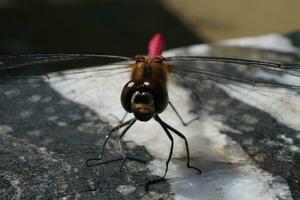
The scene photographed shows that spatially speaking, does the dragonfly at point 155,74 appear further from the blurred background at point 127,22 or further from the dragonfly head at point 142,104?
the blurred background at point 127,22

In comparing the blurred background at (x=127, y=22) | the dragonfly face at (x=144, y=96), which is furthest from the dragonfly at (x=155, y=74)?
the blurred background at (x=127, y=22)

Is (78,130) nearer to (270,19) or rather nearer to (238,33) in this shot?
(238,33)

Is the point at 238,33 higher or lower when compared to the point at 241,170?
higher

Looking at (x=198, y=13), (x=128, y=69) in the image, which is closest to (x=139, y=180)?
(x=128, y=69)

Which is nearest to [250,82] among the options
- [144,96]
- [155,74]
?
[155,74]

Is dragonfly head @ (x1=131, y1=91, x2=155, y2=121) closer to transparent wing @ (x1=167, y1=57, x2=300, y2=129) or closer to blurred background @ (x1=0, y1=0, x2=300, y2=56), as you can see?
transparent wing @ (x1=167, y1=57, x2=300, y2=129)

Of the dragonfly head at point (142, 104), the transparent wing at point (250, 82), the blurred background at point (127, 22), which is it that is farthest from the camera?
the blurred background at point (127, 22)
